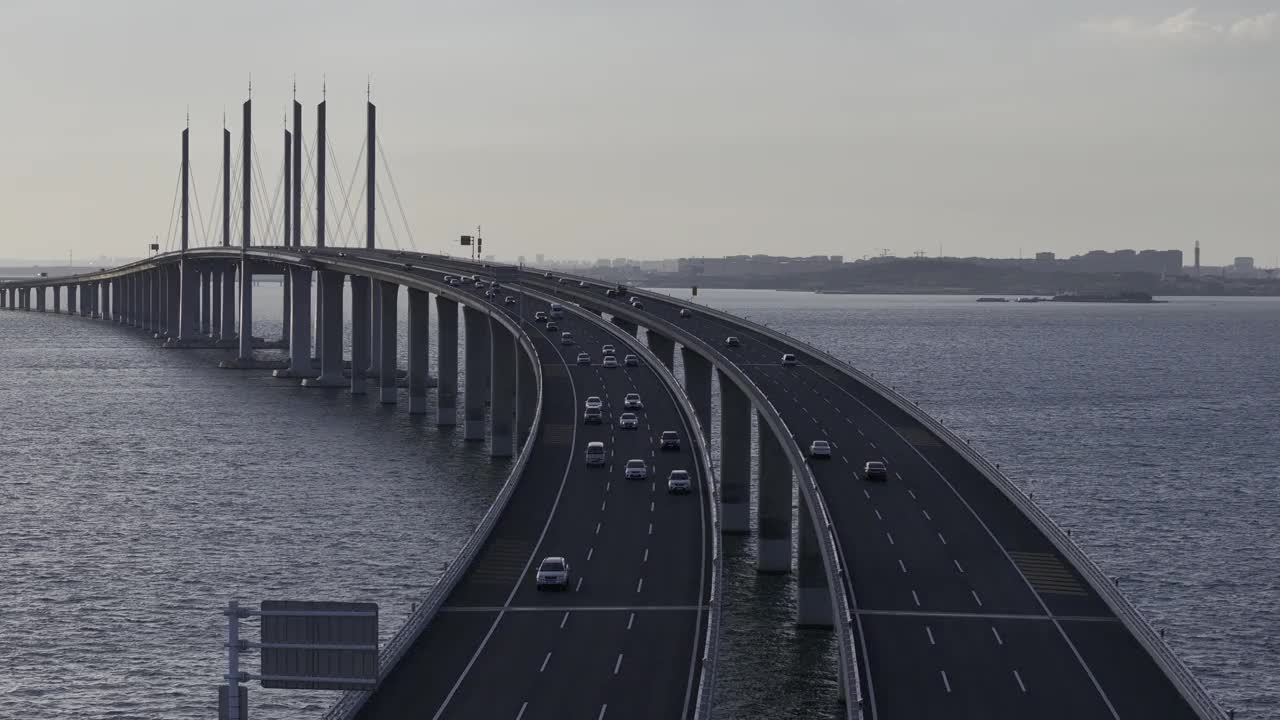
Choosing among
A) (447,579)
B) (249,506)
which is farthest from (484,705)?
(249,506)

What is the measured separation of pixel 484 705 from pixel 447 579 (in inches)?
414

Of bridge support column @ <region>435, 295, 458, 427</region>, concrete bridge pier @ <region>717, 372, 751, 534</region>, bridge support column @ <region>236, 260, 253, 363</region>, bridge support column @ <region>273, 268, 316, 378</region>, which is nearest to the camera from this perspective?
concrete bridge pier @ <region>717, 372, 751, 534</region>

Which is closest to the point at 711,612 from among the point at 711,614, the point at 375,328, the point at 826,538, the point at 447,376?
the point at 711,614

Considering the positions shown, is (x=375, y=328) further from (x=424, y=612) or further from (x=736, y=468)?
(x=424, y=612)

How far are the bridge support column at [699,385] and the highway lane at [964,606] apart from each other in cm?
2681

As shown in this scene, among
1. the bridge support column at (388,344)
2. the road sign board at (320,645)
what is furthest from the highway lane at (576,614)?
the bridge support column at (388,344)

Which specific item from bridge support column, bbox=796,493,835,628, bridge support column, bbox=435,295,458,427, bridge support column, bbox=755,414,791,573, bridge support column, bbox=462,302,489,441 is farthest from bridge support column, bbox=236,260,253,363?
bridge support column, bbox=796,493,835,628

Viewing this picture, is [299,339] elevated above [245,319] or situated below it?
below

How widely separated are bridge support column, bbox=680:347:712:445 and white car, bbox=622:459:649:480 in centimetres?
2673

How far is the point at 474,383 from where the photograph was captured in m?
118

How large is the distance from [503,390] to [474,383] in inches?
395

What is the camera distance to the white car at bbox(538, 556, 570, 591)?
50.8 metres

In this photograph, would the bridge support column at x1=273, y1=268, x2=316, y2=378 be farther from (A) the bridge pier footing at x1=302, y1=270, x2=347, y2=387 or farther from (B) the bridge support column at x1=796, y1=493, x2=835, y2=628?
(B) the bridge support column at x1=796, y1=493, x2=835, y2=628

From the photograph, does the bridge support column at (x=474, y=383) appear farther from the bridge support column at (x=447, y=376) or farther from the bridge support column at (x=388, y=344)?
the bridge support column at (x=388, y=344)
